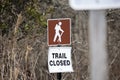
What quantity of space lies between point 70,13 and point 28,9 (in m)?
0.69

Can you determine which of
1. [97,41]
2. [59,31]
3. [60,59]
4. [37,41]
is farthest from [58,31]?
[97,41]

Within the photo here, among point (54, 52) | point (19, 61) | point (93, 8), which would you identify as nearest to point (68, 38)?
point (54, 52)

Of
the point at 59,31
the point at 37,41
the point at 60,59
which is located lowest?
the point at 60,59

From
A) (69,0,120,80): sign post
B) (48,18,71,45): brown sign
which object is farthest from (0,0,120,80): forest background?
(69,0,120,80): sign post

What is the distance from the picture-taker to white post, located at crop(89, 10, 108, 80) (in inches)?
53.6

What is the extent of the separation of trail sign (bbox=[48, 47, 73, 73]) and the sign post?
231 centimetres

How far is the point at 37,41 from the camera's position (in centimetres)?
492

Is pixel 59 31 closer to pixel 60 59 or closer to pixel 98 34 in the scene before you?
pixel 60 59

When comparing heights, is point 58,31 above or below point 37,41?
above

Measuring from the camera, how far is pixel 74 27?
207 inches

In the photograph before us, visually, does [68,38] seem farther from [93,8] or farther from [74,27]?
[93,8]

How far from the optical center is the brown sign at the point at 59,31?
3650 millimetres

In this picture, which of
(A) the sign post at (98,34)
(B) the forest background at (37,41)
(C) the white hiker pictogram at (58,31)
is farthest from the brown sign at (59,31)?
(A) the sign post at (98,34)

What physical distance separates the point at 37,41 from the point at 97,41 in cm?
358
